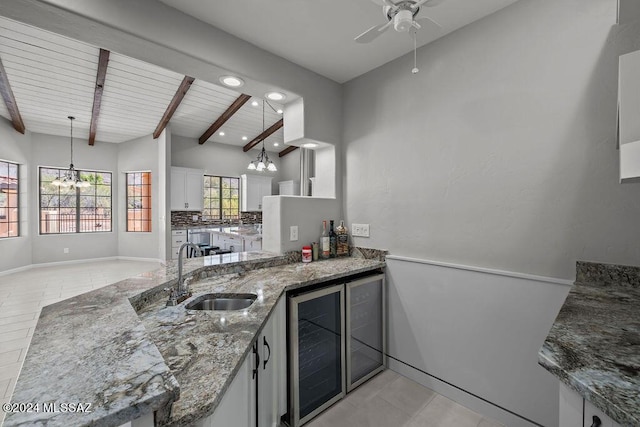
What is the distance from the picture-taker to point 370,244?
2545 millimetres

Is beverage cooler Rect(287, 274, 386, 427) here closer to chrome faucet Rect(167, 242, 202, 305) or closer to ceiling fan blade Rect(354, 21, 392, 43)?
chrome faucet Rect(167, 242, 202, 305)

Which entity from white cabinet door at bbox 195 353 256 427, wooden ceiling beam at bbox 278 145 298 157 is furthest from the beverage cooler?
wooden ceiling beam at bbox 278 145 298 157

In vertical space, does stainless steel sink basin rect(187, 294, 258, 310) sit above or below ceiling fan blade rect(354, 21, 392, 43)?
below

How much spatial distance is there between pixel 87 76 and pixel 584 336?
617 cm

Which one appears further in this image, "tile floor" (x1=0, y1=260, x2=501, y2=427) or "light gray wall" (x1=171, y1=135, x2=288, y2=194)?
"light gray wall" (x1=171, y1=135, x2=288, y2=194)

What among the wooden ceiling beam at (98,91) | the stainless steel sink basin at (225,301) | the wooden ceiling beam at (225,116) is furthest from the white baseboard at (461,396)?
the wooden ceiling beam at (98,91)

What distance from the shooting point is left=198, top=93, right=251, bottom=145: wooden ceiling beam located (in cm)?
533

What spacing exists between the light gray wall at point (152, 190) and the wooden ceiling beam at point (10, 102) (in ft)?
5.94

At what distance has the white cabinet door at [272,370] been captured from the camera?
4.33 ft

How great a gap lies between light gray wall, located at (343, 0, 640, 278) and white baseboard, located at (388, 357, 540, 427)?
A: 0.93 meters

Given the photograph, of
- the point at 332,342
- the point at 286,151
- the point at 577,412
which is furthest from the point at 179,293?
the point at 286,151

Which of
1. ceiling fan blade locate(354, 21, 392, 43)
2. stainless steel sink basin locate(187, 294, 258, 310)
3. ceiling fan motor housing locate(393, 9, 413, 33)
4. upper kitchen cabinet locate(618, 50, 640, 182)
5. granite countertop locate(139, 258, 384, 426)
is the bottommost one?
stainless steel sink basin locate(187, 294, 258, 310)

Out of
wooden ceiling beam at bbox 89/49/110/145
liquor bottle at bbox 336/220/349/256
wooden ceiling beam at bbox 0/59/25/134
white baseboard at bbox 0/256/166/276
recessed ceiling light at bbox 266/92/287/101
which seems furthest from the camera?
white baseboard at bbox 0/256/166/276

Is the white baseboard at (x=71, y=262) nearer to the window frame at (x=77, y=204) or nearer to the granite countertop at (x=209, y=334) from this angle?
the window frame at (x=77, y=204)
